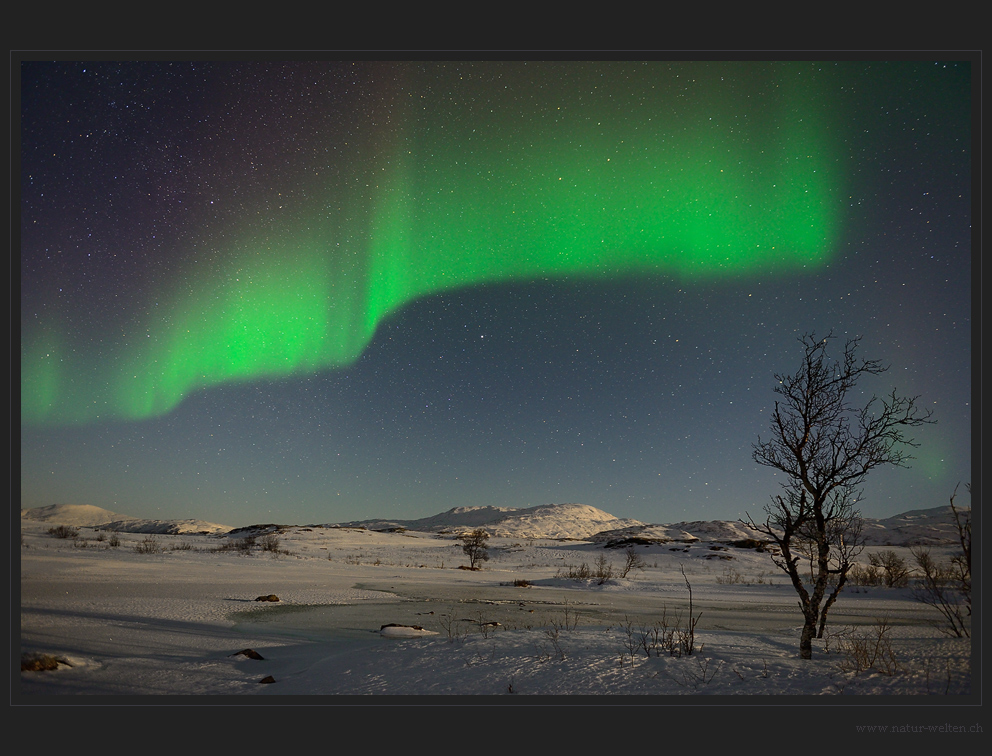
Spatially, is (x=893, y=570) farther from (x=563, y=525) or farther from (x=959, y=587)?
(x=563, y=525)

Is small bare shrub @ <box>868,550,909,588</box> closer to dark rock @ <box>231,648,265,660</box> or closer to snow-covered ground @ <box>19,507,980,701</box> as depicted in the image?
snow-covered ground @ <box>19,507,980,701</box>

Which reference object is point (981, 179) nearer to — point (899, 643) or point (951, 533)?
point (951, 533)

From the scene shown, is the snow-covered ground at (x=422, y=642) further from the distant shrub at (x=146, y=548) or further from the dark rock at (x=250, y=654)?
the distant shrub at (x=146, y=548)

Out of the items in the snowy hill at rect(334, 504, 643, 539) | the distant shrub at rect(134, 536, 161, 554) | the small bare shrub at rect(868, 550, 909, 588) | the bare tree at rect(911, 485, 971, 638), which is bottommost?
the snowy hill at rect(334, 504, 643, 539)

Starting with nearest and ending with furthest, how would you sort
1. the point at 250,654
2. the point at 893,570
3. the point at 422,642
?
the point at 250,654 → the point at 422,642 → the point at 893,570

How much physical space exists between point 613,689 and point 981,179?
698 centimetres

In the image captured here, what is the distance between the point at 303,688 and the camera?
16.9 ft

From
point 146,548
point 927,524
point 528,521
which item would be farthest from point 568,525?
point 927,524

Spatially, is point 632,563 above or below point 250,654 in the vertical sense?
below

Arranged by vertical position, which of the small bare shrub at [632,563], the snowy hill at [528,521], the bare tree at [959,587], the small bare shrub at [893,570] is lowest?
the snowy hill at [528,521]

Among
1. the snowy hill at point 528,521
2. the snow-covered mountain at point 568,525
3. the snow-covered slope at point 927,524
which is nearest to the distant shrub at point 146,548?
the snow-covered mountain at point 568,525

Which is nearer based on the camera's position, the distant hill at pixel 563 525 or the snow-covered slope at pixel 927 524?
the snow-covered slope at pixel 927 524

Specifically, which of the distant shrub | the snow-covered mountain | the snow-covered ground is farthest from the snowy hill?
the snow-covered ground

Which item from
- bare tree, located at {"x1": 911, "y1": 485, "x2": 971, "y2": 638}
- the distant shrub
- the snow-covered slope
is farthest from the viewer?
the distant shrub
